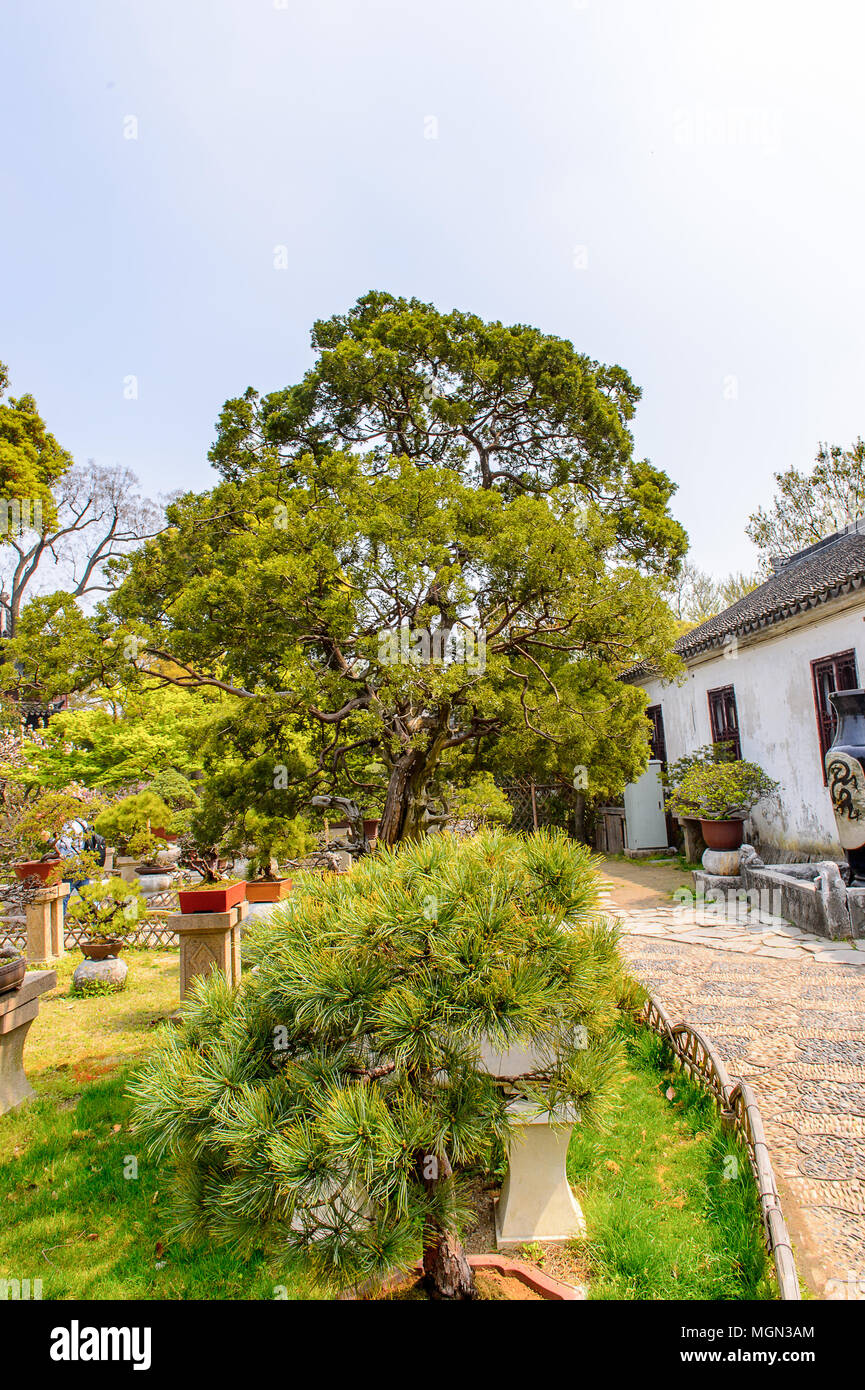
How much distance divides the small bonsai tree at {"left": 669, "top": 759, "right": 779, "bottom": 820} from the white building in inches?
11.0

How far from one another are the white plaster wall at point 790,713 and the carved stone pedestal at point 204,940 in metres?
6.41

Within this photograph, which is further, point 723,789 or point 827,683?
point 723,789

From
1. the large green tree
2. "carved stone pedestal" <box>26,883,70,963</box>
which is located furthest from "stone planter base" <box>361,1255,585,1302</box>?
"carved stone pedestal" <box>26,883,70,963</box>

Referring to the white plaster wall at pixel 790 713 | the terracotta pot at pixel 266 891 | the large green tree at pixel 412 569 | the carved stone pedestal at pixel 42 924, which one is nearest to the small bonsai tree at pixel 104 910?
the carved stone pedestal at pixel 42 924

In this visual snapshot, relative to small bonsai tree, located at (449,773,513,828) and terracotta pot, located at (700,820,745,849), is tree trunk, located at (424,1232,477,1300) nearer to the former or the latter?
small bonsai tree, located at (449,773,513,828)

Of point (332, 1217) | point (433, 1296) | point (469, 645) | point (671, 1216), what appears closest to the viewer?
point (332, 1217)

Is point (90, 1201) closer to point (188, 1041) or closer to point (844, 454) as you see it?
point (188, 1041)

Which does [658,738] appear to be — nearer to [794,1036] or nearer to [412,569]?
[412,569]

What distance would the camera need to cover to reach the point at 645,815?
1389cm

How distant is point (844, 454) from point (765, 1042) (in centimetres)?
2350

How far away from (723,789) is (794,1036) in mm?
5667

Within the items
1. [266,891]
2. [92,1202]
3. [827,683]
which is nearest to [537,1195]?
[92,1202]

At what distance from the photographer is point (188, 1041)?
99.9 inches
